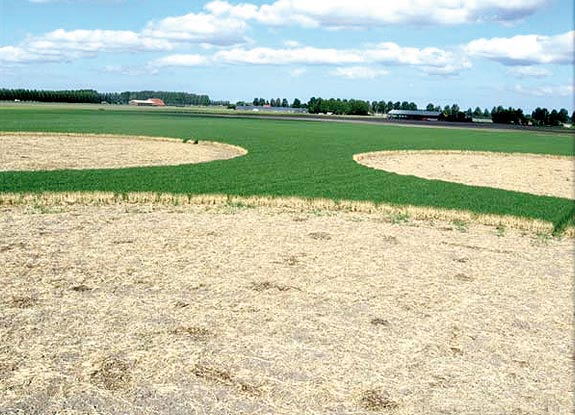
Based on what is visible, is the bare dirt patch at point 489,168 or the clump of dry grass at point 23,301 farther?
the bare dirt patch at point 489,168

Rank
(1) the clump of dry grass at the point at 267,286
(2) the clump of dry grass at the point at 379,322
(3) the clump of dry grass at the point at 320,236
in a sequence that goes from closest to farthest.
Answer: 1. (2) the clump of dry grass at the point at 379,322
2. (1) the clump of dry grass at the point at 267,286
3. (3) the clump of dry grass at the point at 320,236

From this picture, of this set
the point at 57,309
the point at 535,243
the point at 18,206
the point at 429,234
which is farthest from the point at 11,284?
the point at 535,243

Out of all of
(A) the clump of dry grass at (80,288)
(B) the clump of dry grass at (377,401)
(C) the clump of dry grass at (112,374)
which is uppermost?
(A) the clump of dry grass at (80,288)

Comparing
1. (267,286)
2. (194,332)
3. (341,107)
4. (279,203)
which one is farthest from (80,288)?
(341,107)

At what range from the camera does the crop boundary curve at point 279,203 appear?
20.0m

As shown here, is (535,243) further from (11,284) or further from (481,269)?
(11,284)

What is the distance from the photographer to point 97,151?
39250 mm

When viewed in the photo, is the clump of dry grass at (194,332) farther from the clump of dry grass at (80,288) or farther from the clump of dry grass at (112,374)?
the clump of dry grass at (80,288)

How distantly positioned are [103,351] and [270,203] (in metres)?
13.4

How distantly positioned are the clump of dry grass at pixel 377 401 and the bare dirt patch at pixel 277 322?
0.08ft

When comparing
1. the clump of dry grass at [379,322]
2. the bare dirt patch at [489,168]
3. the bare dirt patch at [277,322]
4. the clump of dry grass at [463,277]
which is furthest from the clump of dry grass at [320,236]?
the bare dirt patch at [489,168]

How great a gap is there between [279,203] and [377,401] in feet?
47.4

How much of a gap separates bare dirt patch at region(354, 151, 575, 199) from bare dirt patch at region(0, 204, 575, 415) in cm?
1366

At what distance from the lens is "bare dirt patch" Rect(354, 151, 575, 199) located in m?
30.5
